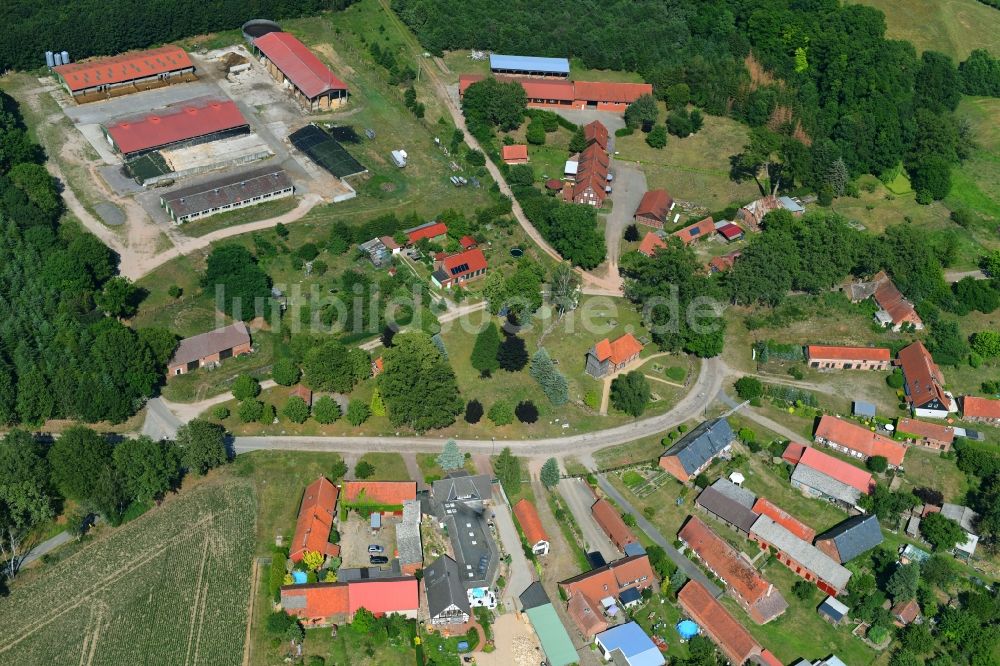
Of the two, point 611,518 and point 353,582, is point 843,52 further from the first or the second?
point 353,582

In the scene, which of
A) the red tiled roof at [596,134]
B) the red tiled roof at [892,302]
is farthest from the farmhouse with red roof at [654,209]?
the red tiled roof at [892,302]

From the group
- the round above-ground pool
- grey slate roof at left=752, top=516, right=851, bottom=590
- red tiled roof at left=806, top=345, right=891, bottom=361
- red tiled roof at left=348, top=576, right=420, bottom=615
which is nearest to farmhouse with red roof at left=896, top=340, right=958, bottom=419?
red tiled roof at left=806, top=345, right=891, bottom=361

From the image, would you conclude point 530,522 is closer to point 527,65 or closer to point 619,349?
point 619,349

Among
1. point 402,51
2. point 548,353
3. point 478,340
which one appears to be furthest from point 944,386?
point 402,51

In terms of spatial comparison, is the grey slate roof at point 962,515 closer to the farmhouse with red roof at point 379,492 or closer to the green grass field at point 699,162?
the farmhouse with red roof at point 379,492

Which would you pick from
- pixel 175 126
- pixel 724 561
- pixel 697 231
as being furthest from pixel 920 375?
pixel 175 126

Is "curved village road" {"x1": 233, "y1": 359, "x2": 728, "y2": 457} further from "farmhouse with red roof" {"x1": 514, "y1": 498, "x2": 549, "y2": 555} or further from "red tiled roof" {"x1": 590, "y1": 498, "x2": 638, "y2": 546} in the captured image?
"farmhouse with red roof" {"x1": 514, "y1": 498, "x2": 549, "y2": 555}

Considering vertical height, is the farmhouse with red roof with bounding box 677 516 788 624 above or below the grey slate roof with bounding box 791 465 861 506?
below
